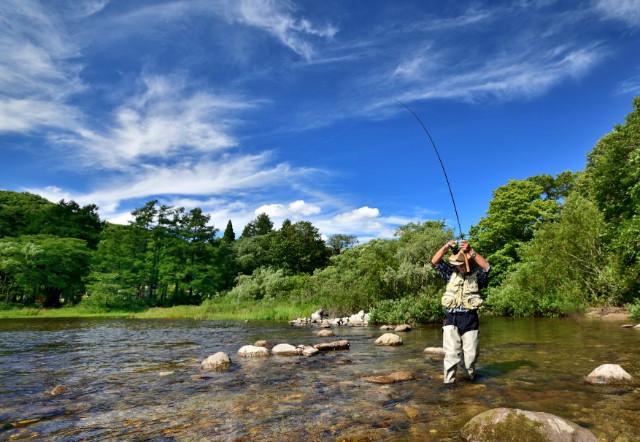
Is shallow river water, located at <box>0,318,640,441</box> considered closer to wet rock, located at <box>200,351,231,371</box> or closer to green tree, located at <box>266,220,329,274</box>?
wet rock, located at <box>200,351,231,371</box>

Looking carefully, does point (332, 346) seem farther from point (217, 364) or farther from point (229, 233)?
point (229, 233)

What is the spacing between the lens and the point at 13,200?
63.5 metres

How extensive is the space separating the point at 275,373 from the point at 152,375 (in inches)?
122

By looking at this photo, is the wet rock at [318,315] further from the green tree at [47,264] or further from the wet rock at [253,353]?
the green tree at [47,264]

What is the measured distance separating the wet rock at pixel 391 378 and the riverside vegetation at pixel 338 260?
48.4ft

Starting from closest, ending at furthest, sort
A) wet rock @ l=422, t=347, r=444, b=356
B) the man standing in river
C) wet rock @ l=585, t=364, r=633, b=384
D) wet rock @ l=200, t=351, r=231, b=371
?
wet rock @ l=585, t=364, r=633, b=384 → the man standing in river → wet rock @ l=200, t=351, r=231, b=371 → wet rock @ l=422, t=347, r=444, b=356

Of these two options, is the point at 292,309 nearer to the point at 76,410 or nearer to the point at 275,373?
the point at 275,373

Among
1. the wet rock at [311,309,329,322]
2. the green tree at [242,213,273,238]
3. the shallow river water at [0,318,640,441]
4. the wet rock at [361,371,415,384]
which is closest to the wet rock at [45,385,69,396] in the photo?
the shallow river water at [0,318,640,441]

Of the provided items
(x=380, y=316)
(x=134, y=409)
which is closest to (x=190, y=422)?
(x=134, y=409)

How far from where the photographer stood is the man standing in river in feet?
Result: 25.1

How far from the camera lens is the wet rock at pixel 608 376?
7.43 metres

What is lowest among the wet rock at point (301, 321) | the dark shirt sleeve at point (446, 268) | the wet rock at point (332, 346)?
the wet rock at point (301, 321)

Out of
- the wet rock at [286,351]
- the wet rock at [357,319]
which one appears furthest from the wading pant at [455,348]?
the wet rock at [357,319]

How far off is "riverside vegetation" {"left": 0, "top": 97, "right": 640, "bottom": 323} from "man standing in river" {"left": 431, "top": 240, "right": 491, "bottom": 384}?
14.7m
